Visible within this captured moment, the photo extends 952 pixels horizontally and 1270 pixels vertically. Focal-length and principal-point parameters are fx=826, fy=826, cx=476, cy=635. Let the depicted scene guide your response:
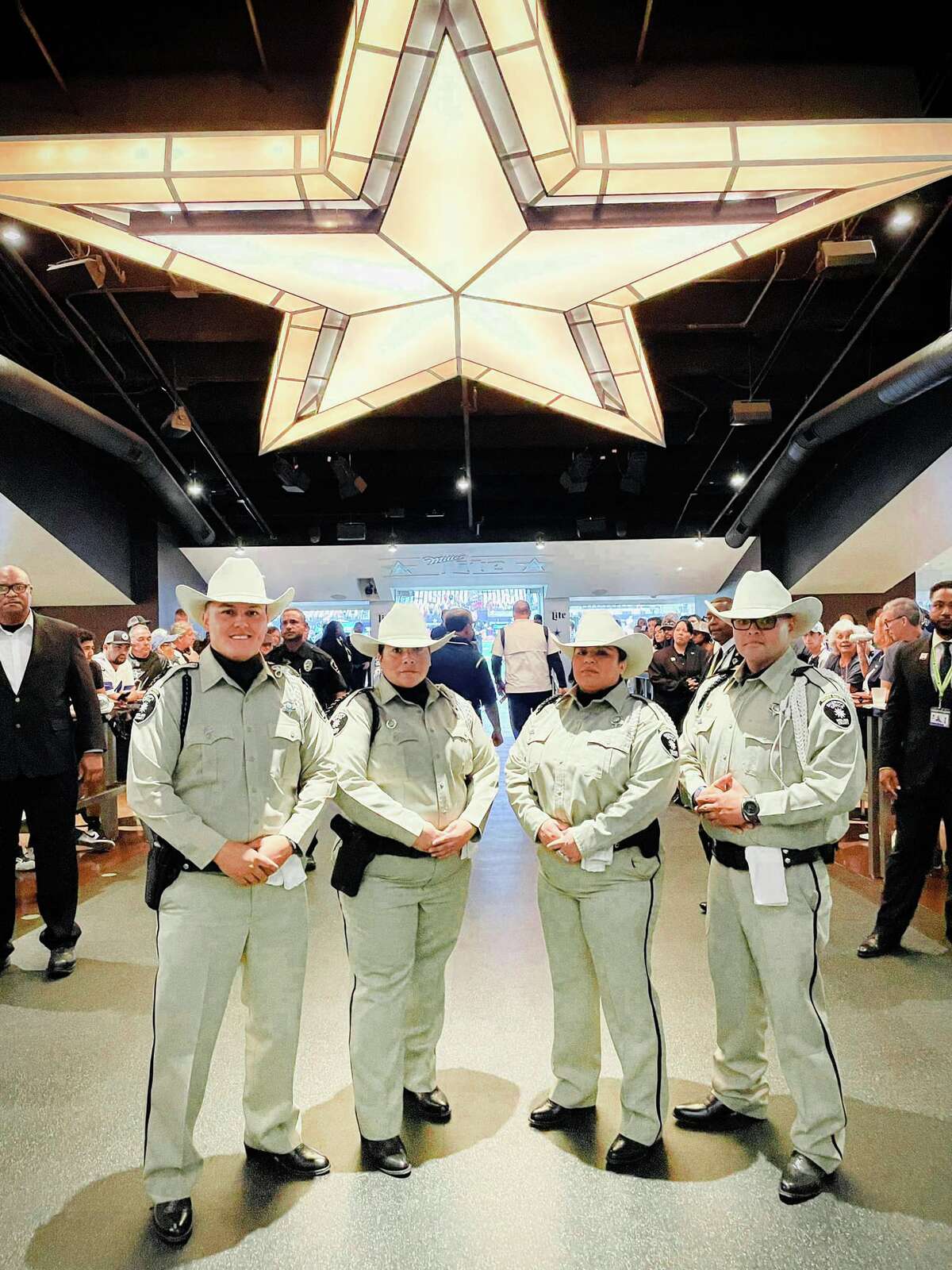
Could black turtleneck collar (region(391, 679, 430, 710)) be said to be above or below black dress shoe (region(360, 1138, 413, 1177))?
above

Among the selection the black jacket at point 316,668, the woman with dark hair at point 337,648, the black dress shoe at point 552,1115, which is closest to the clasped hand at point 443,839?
the black dress shoe at point 552,1115

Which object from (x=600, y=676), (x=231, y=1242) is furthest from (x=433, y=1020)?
(x=600, y=676)

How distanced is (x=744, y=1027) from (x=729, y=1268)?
2.18 feet

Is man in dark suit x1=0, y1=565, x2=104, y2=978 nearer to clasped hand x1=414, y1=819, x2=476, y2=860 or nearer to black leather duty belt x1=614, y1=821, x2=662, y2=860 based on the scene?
clasped hand x1=414, y1=819, x2=476, y2=860

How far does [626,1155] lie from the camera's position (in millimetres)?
2320

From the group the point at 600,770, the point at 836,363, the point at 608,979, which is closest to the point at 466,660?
the point at 600,770

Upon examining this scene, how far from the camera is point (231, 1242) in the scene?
204 centimetres

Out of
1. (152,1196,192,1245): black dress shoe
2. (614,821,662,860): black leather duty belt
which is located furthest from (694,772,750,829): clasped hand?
(152,1196,192,1245): black dress shoe

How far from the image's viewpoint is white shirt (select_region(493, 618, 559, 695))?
7.96m

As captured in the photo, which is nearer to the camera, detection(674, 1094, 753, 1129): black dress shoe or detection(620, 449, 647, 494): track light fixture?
detection(674, 1094, 753, 1129): black dress shoe

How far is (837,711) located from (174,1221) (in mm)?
2186

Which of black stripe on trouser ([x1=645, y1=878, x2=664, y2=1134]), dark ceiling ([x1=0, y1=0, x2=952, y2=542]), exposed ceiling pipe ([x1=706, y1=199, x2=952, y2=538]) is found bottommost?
black stripe on trouser ([x1=645, y1=878, x2=664, y2=1134])

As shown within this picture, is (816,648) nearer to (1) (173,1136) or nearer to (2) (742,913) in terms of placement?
(2) (742,913)

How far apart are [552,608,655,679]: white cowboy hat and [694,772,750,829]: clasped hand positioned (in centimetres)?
44
